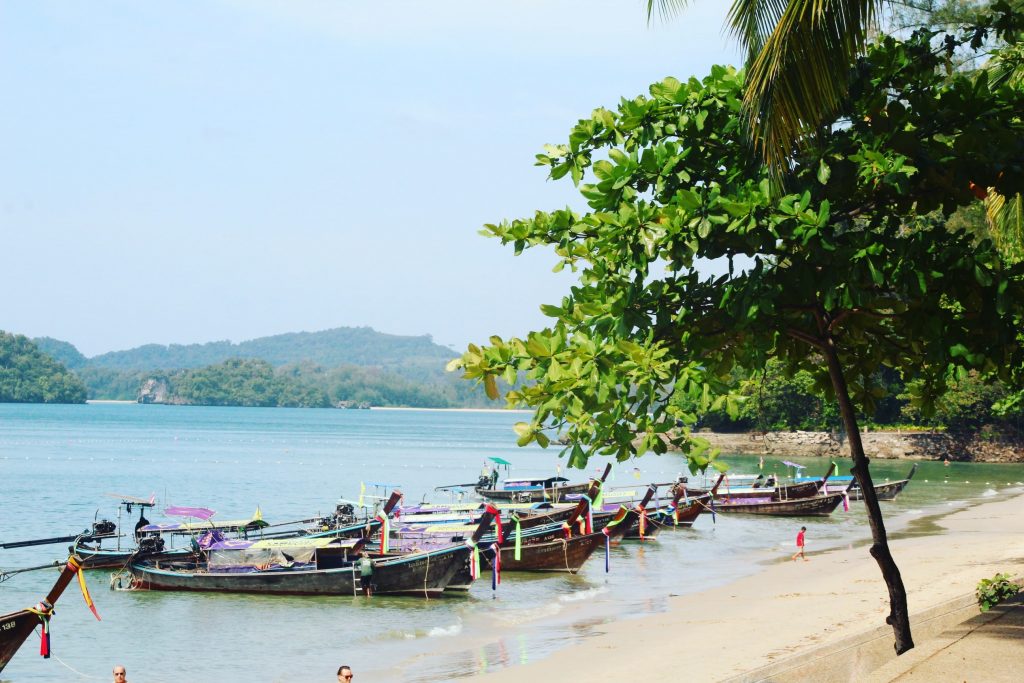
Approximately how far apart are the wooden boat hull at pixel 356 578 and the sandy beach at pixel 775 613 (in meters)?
4.78

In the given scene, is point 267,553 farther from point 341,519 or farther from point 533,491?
point 533,491

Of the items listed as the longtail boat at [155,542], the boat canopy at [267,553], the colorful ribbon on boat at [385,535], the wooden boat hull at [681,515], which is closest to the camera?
the colorful ribbon on boat at [385,535]

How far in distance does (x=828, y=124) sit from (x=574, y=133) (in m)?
2.25

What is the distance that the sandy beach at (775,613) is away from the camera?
17906 millimetres

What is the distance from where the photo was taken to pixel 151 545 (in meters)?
27.9

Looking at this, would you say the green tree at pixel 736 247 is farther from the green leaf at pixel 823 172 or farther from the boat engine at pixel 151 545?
the boat engine at pixel 151 545

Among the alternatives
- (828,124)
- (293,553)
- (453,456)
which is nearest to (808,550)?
(293,553)

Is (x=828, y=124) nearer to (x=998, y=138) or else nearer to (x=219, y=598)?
(x=998, y=138)

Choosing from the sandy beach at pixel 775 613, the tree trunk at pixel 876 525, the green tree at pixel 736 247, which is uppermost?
the green tree at pixel 736 247

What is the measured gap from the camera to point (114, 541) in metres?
45.2

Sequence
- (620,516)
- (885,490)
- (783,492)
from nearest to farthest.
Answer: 1. (620,516)
2. (783,492)
3. (885,490)

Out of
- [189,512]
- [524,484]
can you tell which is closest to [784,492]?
[524,484]

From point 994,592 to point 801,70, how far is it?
687cm

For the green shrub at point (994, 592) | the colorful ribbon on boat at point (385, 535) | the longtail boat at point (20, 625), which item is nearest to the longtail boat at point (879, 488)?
the colorful ribbon on boat at point (385, 535)
